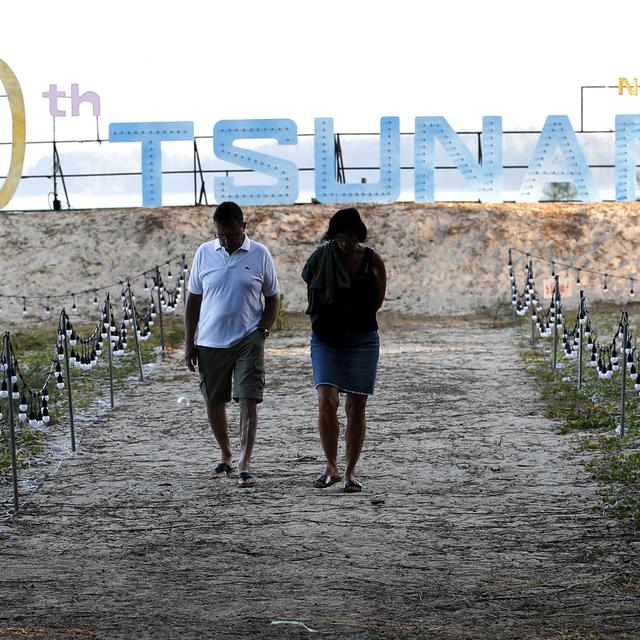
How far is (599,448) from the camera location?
29.7 feet

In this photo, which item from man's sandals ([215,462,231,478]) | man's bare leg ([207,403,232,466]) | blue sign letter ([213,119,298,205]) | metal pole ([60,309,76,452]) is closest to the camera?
man's bare leg ([207,403,232,466])

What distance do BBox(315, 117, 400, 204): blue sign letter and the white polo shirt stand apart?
1806 centimetres

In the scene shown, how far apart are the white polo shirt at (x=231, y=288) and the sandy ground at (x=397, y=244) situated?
55.7ft

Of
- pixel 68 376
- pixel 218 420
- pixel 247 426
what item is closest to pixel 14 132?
pixel 68 376

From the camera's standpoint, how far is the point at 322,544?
6.27 metres

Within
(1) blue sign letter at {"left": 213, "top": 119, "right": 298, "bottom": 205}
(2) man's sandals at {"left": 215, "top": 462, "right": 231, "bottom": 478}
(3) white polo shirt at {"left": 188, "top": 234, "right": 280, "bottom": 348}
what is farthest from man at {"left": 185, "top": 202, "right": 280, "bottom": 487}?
(1) blue sign letter at {"left": 213, "top": 119, "right": 298, "bottom": 205}

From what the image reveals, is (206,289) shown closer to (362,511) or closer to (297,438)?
(362,511)

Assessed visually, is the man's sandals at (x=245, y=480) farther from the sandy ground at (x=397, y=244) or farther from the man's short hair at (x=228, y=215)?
the sandy ground at (x=397, y=244)

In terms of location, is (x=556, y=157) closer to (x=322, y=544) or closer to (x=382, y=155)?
(x=382, y=155)

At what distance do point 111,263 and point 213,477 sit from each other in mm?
18023

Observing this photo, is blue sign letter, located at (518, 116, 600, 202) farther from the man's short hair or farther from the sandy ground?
the man's short hair

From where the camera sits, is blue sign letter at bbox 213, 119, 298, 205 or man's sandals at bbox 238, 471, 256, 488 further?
blue sign letter at bbox 213, 119, 298, 205

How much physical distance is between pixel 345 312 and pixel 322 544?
1553mm

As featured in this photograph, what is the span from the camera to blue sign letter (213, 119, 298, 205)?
25.2 meters
